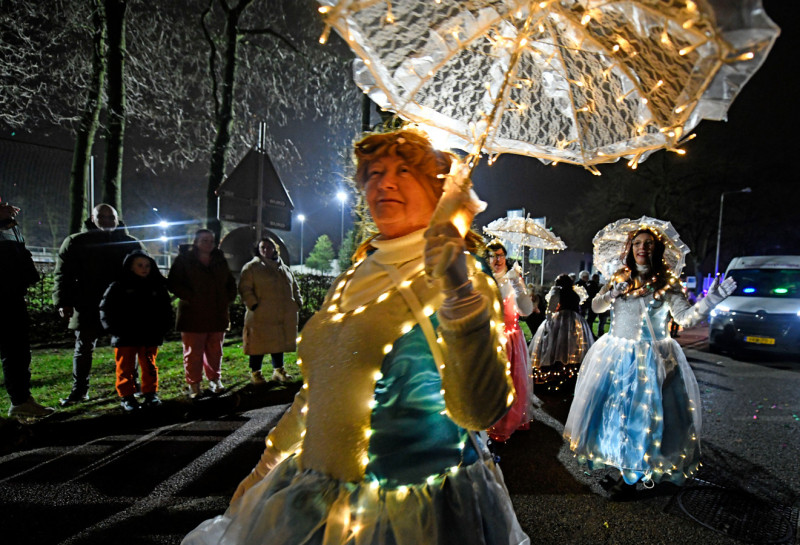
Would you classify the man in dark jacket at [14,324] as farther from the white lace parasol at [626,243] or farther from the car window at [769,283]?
the car window at [769,283]

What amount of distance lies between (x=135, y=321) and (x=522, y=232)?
18.7ft

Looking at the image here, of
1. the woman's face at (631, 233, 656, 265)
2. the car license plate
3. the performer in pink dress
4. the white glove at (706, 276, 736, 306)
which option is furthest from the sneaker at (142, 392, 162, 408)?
the car license plate

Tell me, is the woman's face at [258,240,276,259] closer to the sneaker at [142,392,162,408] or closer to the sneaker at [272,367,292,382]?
the sneaker at [272,367,292,382]

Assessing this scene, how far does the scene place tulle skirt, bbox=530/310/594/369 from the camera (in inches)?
300

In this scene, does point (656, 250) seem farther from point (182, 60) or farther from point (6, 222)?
point (182, 60)

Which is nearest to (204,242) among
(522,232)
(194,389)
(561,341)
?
(194,389)

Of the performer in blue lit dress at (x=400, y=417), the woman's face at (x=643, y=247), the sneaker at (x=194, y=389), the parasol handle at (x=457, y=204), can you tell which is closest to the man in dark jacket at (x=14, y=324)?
the sneaker at (x=194, y=389)

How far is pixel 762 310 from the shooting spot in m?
10.6

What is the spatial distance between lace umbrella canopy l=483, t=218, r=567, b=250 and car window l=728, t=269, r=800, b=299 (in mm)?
6877

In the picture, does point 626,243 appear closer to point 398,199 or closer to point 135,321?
point 398,199

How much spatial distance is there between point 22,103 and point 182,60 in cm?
332

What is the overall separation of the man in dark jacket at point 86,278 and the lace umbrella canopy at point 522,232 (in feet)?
17.7

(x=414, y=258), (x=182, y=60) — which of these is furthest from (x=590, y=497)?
(x=182, y=60)

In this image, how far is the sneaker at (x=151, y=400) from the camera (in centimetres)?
523
